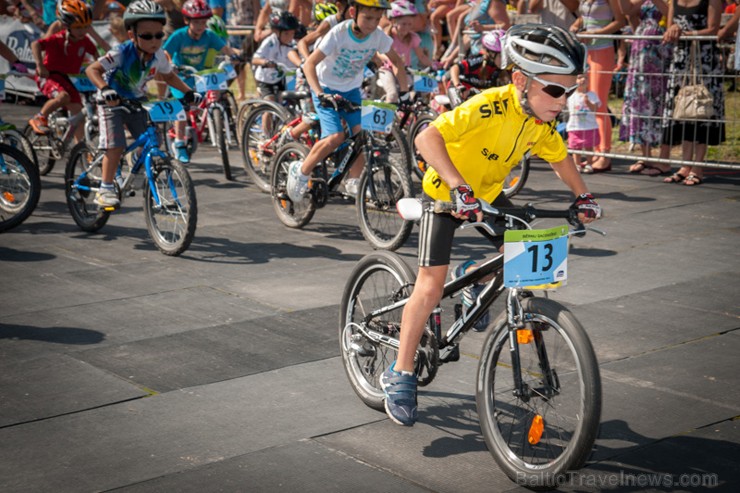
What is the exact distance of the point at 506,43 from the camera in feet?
16.0

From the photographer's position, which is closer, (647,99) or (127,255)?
(127,255)

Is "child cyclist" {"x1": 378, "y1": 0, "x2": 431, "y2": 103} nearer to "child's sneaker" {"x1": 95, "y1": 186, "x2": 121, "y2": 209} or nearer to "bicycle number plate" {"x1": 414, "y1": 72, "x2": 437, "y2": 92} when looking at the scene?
"bicycle number plate" {"x1": 414, "y1": 72, "x2": 437, "y2": 92}

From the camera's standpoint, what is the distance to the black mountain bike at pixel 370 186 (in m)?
9.36

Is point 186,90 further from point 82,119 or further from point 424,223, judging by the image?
point 424,223

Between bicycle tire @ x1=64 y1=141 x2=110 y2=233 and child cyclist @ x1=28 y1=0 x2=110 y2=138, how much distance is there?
304cm

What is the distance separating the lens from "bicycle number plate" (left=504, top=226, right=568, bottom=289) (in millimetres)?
4500

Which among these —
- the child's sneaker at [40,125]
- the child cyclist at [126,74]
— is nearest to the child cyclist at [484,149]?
the child cyclist at [126,74]

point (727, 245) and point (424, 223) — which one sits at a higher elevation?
point (424, 223)

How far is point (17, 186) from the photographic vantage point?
34.7 ft

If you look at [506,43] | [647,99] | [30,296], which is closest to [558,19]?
[647,99]

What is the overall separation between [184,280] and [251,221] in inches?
98.0

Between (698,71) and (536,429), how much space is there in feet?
28.9

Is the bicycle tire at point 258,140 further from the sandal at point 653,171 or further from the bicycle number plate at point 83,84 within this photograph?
the sandal at point 653,171

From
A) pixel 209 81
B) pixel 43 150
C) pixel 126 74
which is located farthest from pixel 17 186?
pixel 43 150
